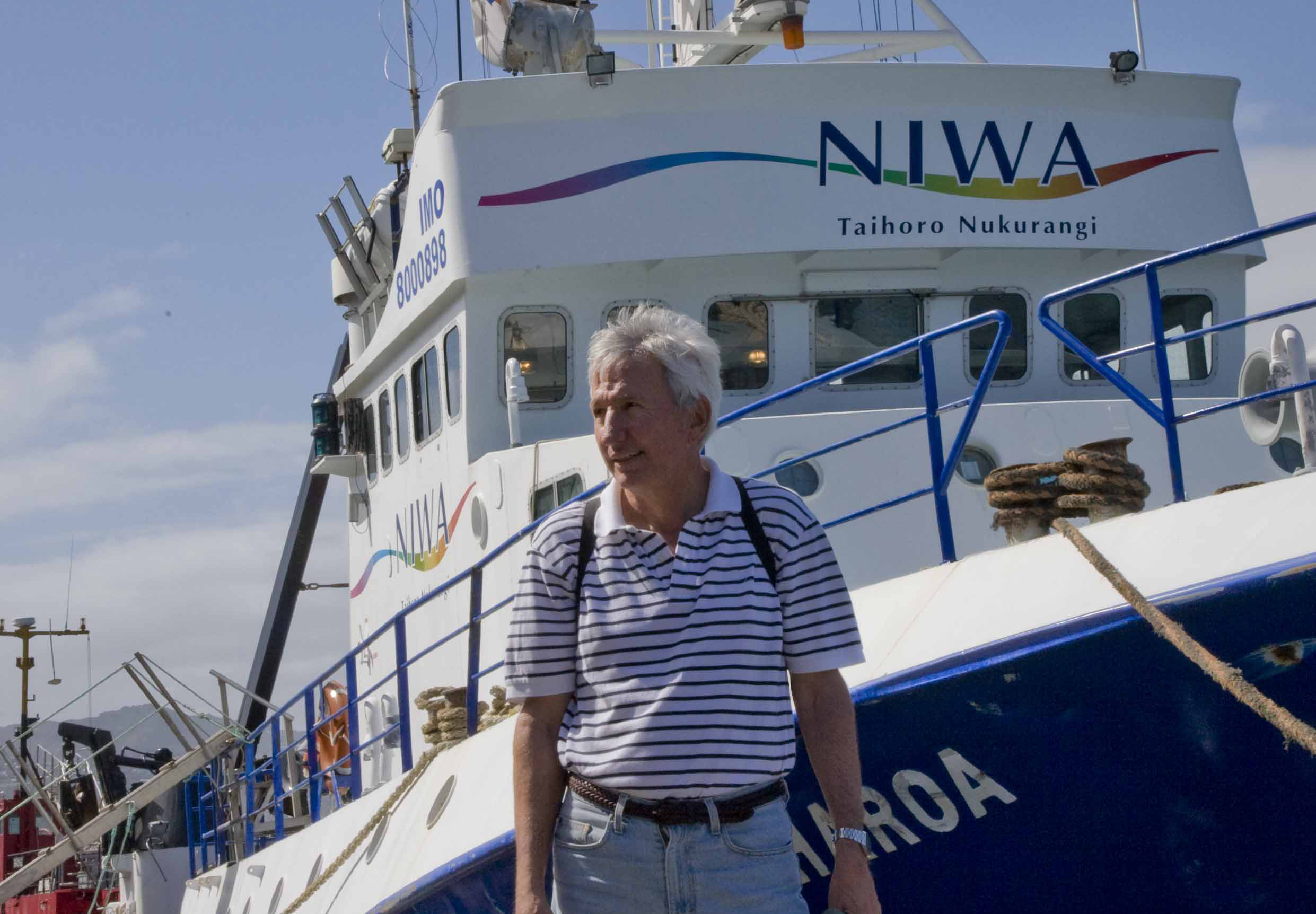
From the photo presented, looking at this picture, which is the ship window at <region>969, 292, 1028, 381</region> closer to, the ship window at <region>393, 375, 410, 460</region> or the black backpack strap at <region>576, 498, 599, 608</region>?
the ship window at <region>393, 375, 410, 460</region>

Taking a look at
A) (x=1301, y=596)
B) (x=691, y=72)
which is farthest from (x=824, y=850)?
(x=691, y=72)

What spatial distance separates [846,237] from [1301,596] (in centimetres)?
500

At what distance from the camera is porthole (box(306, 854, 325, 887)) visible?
7621 millimetres

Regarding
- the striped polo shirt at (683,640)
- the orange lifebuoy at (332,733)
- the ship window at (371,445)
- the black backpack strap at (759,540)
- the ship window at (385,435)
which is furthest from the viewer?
the ship window at (371,445)

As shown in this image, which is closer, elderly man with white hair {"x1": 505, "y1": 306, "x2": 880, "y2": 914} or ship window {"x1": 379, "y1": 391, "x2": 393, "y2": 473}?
elderly man with white hair {"x1": 505, "y1": 306, "x2": 880, "y2": 914}

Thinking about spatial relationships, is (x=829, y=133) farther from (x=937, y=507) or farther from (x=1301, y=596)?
(x=1301, y=596)

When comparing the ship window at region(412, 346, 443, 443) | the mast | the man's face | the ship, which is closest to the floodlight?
the ship

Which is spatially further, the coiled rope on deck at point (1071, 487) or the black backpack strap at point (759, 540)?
the coiled rope on deck at point (1071, 487)

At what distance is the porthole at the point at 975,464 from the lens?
7105 mm

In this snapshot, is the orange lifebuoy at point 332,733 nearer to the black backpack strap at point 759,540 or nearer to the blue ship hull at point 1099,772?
the blue ship hull at point 1099,772

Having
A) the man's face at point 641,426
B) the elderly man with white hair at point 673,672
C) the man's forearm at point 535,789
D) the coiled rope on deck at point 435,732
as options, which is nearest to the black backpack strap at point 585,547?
the elderly man with white hair at point 673,672

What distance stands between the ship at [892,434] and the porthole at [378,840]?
0.02 meters

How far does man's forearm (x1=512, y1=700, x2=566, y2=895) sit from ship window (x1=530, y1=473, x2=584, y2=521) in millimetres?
4206

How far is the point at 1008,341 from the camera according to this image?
8844 millimetres
